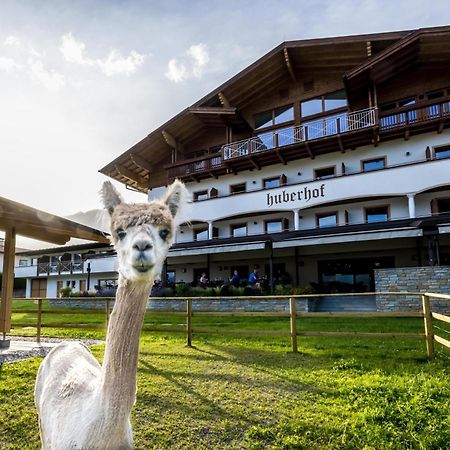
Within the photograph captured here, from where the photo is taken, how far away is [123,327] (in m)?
1.88

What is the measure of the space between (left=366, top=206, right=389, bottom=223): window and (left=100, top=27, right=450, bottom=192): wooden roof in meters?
7.58

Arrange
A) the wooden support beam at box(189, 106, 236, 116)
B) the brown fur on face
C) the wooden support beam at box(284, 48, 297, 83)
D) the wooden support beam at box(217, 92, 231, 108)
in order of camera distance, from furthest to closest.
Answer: the wooden support beam at box(217, 92, 231, 108), the wooden support beam at box(189, 106, 236, 116), the wooden support beam at box(284, 48, 297, 83), the brown fur on face

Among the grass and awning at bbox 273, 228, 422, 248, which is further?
awning at bbox 273, 228, 422, 248

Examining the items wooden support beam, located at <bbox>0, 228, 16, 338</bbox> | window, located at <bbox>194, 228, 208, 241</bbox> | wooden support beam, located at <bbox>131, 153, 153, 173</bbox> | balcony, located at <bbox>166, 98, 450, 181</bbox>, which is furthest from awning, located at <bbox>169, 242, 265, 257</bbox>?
wooden support beam, located at <bbox>0, 228, 16, 338</bbox>

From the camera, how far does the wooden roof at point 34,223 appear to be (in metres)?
6.73

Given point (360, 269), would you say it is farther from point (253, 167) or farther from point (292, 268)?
point (253, 167)

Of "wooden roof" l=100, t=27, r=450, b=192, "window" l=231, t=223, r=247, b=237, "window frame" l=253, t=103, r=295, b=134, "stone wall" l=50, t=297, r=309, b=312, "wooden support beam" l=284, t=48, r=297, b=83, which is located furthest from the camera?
"window" l=231, t=223, r=247, b=237

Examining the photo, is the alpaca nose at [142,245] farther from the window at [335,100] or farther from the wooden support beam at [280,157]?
the window at [335,100]

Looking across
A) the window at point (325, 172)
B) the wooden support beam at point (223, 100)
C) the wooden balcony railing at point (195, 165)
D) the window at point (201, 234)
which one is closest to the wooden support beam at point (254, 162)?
the wooden balcony railing at point (195, 165)

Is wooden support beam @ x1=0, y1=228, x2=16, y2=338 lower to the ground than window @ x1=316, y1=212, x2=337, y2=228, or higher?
lower

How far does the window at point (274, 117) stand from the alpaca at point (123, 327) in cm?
2258

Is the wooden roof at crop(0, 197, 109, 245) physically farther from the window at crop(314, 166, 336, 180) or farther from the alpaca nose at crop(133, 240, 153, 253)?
the window at crop(314, 166, 336, 180)

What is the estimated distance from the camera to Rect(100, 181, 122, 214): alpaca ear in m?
2.00

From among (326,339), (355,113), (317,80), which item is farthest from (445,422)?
(317,80)
